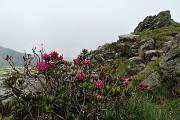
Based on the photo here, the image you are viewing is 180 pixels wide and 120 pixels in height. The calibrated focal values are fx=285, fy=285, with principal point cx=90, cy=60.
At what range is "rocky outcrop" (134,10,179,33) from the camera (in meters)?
37.7

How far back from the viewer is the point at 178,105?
7797 millimetres

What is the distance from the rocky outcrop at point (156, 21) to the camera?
37.7 m

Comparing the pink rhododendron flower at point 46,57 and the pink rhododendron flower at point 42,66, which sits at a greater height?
the pink rhododendron flower at point 46,57

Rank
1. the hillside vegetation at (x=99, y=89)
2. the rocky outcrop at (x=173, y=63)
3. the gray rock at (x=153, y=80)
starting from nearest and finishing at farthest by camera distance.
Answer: the hillside vegetation at (x=99, y=89) < the rocky outcrop at (x=173, y=63) < the gray rock at (x=153, y=80)

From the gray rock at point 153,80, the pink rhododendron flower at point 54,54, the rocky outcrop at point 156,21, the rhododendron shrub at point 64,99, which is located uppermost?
the rocky outcrop at point 156,21

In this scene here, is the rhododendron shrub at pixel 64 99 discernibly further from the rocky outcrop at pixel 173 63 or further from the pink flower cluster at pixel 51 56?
the rocky outcrop at pixel 173 63

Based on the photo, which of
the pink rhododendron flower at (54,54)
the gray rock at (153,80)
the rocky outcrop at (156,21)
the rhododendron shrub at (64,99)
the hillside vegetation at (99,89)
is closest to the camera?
the rhododendron shrub at (64,99)

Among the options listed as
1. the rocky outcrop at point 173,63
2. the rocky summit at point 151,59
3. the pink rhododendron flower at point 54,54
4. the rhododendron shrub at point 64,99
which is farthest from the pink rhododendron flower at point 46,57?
the rocky outcrop at point 173,63

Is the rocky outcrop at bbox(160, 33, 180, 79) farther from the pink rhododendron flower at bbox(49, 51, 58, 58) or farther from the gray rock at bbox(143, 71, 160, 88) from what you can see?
the pink rhododendron flower at bbox(49, 51, 58, 58)

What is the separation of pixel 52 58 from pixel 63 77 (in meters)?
0.70

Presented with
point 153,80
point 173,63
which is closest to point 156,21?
point 173,63

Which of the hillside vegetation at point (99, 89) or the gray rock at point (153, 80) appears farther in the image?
the gray rock at point (153, 80)

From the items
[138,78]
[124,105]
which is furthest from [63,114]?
[138,78]

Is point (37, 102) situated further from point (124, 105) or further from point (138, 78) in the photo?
point (138, 78)
